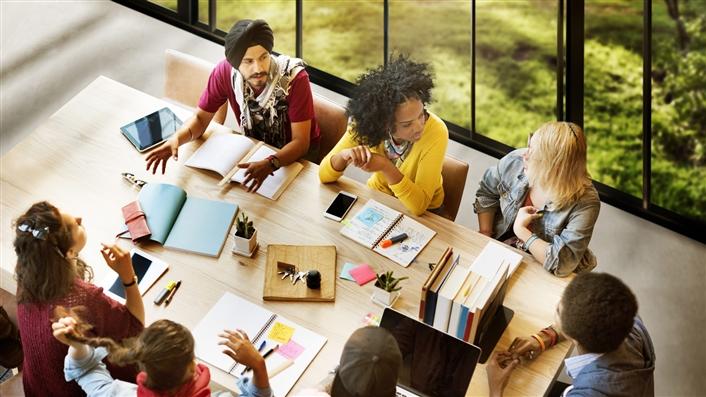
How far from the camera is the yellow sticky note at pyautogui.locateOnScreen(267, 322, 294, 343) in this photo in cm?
295

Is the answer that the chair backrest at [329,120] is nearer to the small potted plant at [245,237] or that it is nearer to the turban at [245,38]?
the turban at [245,38]

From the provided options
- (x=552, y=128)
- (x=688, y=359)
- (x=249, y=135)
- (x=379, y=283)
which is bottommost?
(x=688, y=359)

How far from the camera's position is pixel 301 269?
3148mm

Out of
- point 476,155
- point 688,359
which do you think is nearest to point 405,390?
point 688,359

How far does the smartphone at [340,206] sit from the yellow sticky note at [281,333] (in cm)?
53

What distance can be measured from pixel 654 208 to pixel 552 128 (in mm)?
1681

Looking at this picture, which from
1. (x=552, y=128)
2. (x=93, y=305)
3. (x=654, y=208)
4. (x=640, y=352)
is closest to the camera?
(x=640, y=352)

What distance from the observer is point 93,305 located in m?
2.87

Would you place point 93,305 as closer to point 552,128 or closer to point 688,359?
point 552,128

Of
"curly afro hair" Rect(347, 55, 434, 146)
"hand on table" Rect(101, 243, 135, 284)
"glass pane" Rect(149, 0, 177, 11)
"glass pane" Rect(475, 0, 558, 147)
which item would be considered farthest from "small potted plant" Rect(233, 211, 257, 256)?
"glass pane" Rect(475, 0, 558, 147)

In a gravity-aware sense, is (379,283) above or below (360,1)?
below

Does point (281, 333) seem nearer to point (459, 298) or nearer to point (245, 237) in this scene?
point (245, 237)

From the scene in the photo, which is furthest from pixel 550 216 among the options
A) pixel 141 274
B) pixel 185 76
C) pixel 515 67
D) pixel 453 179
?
pixel 515 67

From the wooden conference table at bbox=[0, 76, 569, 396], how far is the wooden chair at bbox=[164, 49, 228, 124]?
24cm
